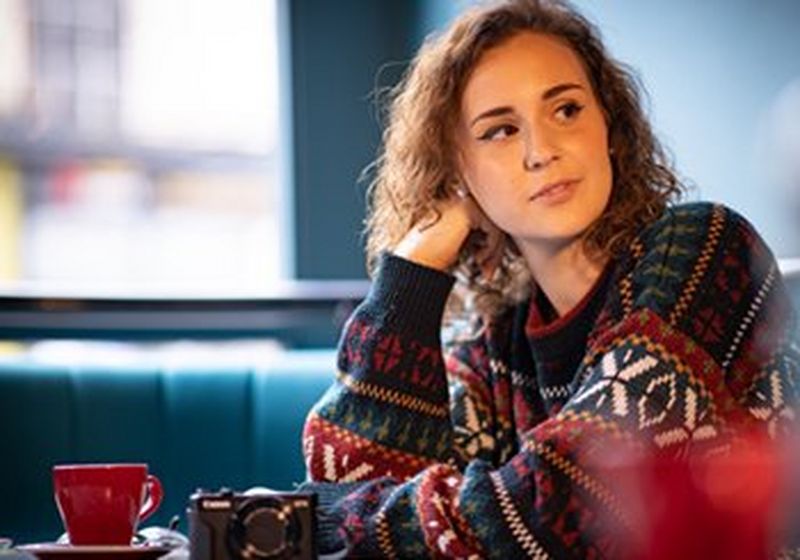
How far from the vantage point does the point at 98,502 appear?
1349mm

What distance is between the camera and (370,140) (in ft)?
13.8

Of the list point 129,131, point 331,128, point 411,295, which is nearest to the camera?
point 411,295

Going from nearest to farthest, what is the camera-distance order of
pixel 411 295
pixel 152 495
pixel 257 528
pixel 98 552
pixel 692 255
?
1. pixel 257 528
2. pixel 98 552
3. pixel 152 495
4. pixel 692 255
5. pixel 411 295

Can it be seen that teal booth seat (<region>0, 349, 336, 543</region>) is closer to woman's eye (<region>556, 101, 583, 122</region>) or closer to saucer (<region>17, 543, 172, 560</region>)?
woman's eye (<region>556, 101, 583, 122</region>)

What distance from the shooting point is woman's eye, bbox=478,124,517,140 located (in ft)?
5.92

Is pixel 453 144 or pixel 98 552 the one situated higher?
pixel 453 144

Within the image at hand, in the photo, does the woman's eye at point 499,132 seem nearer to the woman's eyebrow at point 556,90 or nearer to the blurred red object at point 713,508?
the woman's eyebrow at point 556,90

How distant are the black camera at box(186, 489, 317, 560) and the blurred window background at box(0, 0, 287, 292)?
312 centimetres

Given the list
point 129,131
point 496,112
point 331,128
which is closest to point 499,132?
point 496,112

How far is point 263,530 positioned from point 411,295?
0.77 metres

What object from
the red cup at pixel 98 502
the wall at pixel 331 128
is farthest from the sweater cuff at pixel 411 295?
the wall at pixel 331 128

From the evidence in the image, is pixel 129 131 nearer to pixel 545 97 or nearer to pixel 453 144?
pixel 453 144

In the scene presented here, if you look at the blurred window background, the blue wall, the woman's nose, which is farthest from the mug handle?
the blurred window background

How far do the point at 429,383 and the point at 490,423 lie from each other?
20 cm
